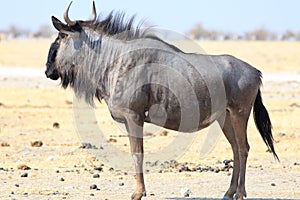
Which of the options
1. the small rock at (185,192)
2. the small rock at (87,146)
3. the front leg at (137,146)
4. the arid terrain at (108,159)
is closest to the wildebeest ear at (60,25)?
the front leg at (137,146)

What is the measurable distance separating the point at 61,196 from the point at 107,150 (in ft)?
15.4

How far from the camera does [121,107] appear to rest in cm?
1020

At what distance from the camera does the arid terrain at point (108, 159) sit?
440 inches

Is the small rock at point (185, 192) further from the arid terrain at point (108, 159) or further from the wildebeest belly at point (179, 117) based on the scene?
the wildebeest belly at point (179, 117)

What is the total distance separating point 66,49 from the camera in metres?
10.9

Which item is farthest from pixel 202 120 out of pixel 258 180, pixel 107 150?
pixel 107 150

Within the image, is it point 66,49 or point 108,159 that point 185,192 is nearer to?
point 66,49

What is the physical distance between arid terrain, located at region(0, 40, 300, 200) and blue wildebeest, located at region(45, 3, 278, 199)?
1.00 m

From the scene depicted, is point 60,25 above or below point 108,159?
above

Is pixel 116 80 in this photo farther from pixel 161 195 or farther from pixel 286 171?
pixel 286 171

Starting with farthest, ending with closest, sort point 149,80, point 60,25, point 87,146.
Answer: point 87,146 → point 60,25 → point 149,80

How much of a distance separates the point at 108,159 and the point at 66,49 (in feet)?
12.1

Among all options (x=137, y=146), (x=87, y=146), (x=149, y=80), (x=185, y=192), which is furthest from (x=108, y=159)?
(x=149, y=80)

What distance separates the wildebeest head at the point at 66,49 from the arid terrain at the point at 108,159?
1.66 meters
